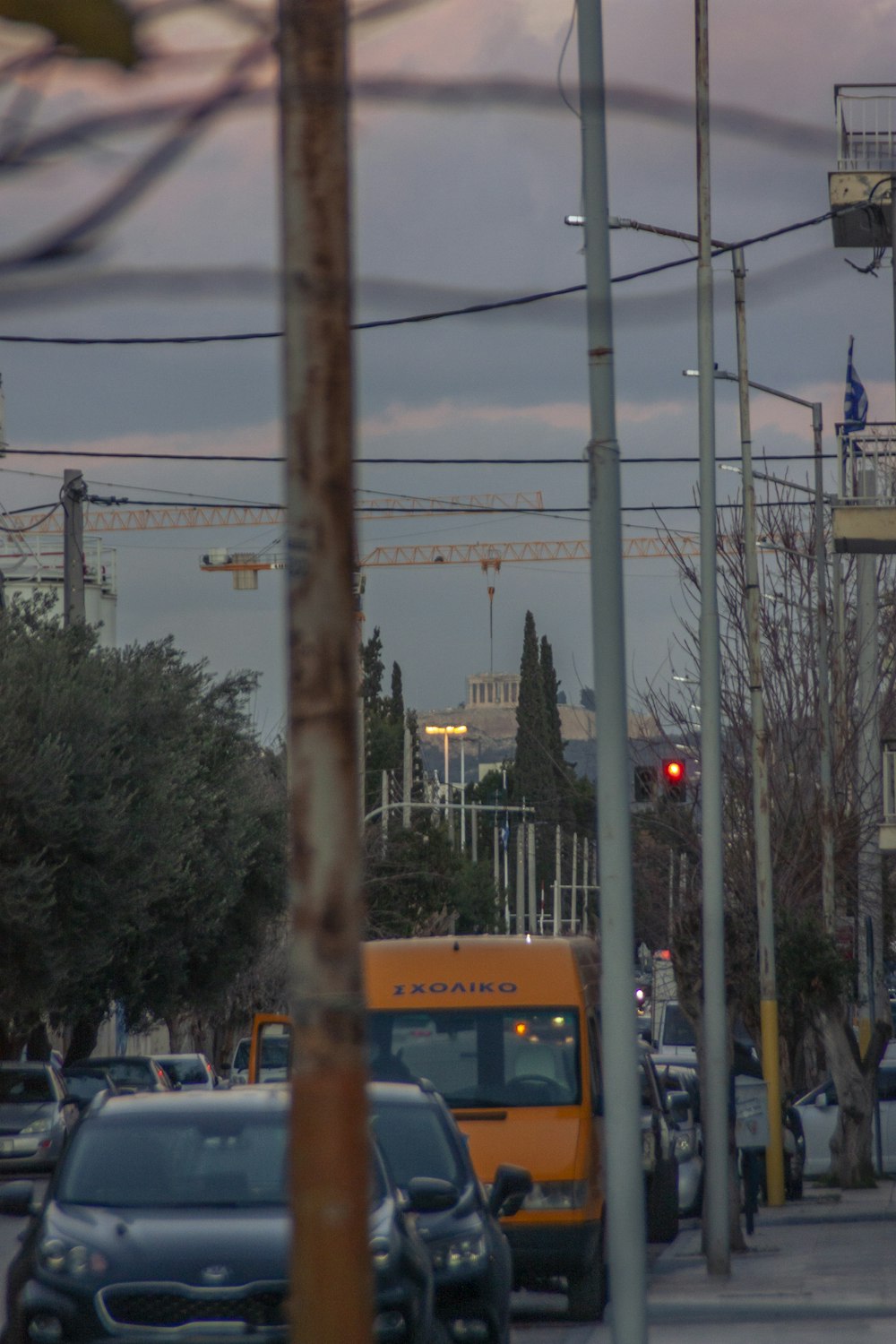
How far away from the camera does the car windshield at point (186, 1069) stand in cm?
3841

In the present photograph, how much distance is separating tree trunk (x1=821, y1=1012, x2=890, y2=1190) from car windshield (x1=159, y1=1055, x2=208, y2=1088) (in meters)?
16.7

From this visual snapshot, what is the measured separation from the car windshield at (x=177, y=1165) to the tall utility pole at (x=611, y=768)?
1.59 m

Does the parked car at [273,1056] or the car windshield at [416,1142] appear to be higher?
the car windshield at [416,1142]

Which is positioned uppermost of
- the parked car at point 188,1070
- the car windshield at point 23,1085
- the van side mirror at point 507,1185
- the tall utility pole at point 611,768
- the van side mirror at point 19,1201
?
the tall utility pole at point 611,768

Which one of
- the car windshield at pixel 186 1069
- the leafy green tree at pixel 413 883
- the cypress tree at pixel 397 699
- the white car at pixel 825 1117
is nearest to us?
the white car at pixel 825 1117

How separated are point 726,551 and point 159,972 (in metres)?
12.2

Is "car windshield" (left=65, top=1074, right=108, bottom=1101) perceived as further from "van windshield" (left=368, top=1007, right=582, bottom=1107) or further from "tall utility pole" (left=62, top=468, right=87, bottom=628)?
"van windshield" (left=368, top=1007, right=582, bottom=1107)

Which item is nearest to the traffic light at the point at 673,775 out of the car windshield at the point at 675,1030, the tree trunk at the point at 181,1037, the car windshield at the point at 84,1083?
the car windshield at the point at 84,1083

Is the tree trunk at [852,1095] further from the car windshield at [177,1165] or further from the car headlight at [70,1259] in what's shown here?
the car headlight at [70,1259]

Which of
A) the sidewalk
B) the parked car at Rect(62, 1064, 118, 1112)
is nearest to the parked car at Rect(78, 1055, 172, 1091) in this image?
the parked car at Rect(62, 1064, 118, 1112)

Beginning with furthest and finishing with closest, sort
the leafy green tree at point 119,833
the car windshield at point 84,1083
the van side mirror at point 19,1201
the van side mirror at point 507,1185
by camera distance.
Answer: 1. the car windshield at point 84,1083
2. the leafy green tree at point 119,833
3. the van side mirror at point 507,1185
4. the van side mirror at point 19,1201

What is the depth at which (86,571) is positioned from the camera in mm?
61875

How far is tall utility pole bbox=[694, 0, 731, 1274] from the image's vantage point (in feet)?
48.4

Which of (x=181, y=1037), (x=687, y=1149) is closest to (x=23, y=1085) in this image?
(x=687, y=1149)
